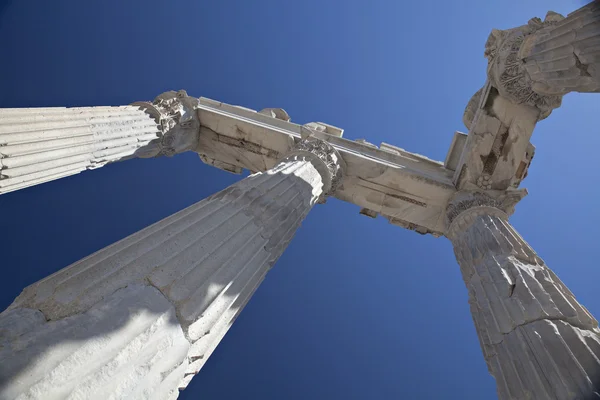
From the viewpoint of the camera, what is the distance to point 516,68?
32.0ft

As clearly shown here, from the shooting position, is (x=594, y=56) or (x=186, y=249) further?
(x=594, y=56)

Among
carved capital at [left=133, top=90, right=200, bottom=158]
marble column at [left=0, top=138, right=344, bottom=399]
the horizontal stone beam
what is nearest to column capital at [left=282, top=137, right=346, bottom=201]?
the horizontal stone beam

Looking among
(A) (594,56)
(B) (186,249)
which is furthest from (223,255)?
(A) (594,56)

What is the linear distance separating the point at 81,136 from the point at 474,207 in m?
11.1

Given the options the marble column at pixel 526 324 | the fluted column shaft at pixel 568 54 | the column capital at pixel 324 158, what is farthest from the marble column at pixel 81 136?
the fluted column shaft at pixel 568 54

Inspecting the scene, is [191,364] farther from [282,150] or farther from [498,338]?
[282,150]

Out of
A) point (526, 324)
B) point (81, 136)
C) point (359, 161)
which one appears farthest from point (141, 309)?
point (359, 161)

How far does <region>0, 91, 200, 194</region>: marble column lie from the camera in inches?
311

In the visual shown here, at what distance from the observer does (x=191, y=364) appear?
14.7ft

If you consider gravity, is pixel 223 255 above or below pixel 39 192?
below

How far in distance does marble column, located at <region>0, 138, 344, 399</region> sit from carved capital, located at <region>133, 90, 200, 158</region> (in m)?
6.94

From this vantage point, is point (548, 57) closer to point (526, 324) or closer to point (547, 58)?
point (547, 58)

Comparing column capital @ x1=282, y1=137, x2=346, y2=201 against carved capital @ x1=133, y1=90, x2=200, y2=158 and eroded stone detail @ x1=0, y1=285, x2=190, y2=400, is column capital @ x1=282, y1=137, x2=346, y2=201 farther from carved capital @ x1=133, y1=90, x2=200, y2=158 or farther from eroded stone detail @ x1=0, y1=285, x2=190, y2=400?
eroded stone detail @ x1=0, y1=285, x2=190, y2=400

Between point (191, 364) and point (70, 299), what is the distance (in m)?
1.53
